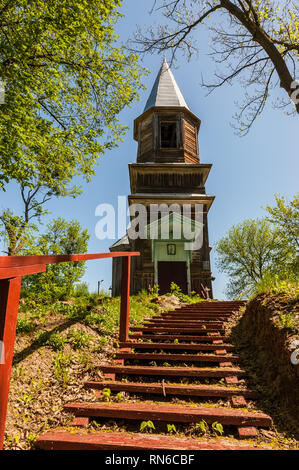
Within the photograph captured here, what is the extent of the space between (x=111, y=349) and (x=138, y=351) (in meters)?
0.47

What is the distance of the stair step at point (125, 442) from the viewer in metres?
2.21

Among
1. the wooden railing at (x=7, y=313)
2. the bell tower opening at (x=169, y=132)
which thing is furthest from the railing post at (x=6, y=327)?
the bell tower opening at (x=169, y=132)

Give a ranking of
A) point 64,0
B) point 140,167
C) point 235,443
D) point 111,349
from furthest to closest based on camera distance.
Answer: point 140,167 < point 64,0 < point 111,349 < point 235,443

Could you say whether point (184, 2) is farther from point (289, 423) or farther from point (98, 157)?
point (289, 423)

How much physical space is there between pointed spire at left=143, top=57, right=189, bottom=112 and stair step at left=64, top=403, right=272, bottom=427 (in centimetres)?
1870

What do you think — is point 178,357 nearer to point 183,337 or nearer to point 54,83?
point 183,337

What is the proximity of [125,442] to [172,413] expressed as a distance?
0.58 meters

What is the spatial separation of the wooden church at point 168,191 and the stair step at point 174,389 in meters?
10.4

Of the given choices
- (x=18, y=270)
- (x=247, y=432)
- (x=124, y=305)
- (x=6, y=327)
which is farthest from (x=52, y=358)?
(x=247, y=432)

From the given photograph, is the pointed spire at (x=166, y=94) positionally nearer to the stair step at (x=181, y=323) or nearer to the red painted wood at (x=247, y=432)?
the stair step at (x=181, y=323)

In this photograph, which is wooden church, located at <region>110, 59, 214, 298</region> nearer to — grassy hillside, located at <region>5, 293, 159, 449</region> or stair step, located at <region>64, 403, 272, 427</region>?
grassy hillside, located at <region>5, 293, 159, 449</region>

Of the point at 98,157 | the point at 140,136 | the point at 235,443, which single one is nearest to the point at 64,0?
the point at 98,157

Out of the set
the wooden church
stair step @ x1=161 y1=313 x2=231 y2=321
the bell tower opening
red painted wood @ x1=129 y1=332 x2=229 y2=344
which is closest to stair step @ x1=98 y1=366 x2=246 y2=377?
red painted wood @ x1=129 y1=332 x2=229 y2=344

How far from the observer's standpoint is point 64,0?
22.8 ft
